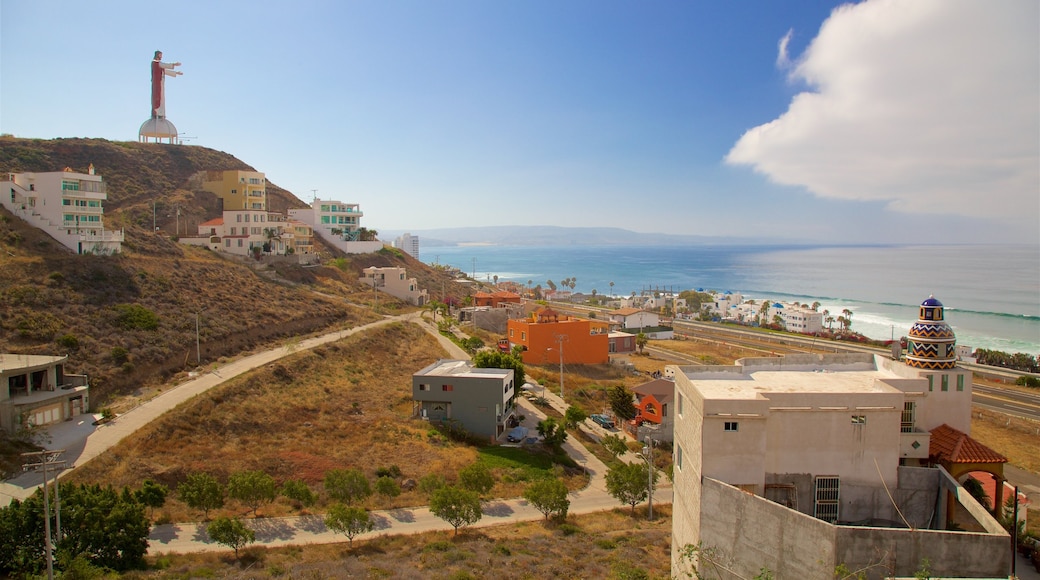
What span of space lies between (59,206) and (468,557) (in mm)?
37281

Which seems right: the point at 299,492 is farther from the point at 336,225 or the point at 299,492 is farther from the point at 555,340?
the point at 336,225

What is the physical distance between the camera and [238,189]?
222 ft

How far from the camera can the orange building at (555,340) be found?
4844 centimetres

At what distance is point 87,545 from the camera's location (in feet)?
51.2

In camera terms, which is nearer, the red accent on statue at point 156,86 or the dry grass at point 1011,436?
the dry grass at point 1011,436

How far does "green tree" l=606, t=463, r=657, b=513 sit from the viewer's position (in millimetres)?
23578

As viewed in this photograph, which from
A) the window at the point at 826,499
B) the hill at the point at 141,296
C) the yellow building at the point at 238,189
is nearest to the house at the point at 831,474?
the window at the point at 826,499

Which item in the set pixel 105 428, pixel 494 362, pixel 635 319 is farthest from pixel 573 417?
pixel 635 319

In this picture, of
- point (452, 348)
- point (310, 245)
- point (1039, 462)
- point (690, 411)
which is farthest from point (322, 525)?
point (310, 245)

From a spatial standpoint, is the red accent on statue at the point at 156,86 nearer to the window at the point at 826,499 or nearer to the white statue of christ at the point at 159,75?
the white statue of christ at the point at 159,75

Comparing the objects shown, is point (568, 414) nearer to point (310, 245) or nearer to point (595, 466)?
point (595, 466)

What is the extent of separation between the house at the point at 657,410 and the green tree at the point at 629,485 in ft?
31.5

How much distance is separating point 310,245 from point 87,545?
49.5 meters

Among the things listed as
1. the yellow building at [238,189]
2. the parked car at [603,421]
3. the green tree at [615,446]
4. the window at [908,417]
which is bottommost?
the parked car at [603,421]
